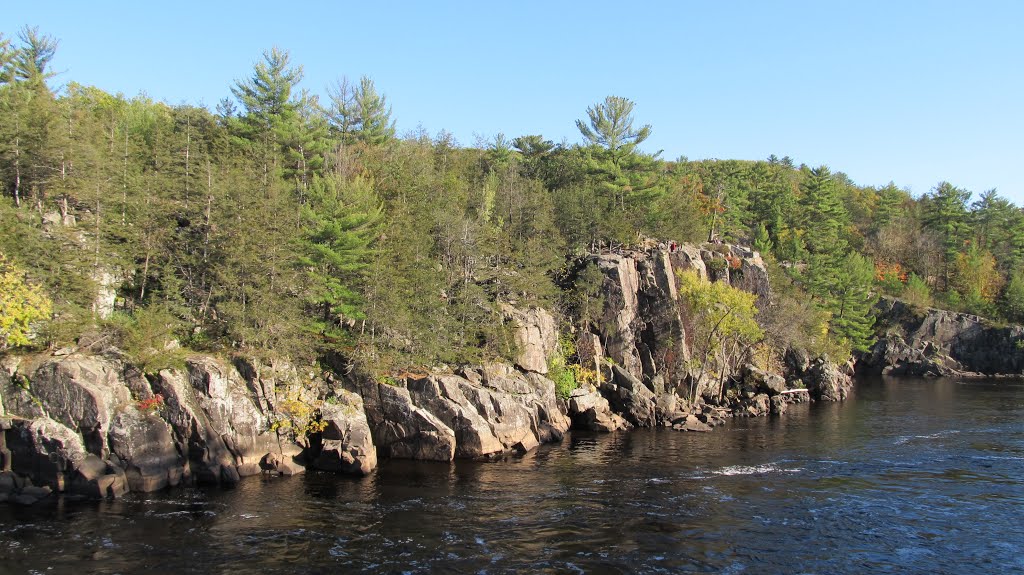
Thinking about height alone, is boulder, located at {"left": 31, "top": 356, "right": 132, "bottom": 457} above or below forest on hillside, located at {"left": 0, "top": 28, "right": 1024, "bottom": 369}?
below

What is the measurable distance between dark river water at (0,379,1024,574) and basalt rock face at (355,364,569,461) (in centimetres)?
138

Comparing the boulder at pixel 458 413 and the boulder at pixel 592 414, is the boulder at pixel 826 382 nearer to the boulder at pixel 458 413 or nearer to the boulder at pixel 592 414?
the boulder at pixel 592 414

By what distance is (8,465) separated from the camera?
26688 mm

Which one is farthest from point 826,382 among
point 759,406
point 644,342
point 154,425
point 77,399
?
point 77,399

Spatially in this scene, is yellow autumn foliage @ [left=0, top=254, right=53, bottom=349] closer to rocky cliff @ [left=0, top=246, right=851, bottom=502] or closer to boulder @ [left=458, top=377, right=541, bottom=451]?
rocky cliff @ [left=0, top=246, right=851, bottom=502]

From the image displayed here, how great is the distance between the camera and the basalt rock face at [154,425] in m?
26.9

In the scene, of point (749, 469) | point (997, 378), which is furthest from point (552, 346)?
point (997, 378)

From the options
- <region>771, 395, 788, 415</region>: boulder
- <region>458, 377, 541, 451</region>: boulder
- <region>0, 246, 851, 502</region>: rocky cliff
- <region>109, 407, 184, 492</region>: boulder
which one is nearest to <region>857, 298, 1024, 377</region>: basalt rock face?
<region>0, 246, 851, 502</region>: rocky cliff

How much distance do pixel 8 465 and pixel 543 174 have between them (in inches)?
2537

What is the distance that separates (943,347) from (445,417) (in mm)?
80175

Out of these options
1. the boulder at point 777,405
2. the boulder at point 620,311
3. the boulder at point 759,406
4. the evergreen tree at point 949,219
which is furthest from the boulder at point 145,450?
the evergreen tree at point 949,219

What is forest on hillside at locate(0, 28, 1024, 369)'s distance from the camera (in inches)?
1350

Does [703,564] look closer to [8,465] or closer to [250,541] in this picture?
[250,541]

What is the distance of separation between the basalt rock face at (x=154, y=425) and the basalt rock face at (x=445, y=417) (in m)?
2.12
